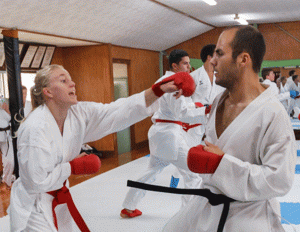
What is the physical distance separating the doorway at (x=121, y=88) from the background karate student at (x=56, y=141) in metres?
5.13

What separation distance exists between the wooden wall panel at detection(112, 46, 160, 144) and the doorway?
13 centimetres

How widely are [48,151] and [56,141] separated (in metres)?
0.11

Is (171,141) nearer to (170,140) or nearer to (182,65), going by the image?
(170,140)

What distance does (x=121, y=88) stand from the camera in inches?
297

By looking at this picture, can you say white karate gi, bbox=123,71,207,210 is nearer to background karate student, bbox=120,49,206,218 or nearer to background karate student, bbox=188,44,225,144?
background karate student, bbox=120,49,206,218

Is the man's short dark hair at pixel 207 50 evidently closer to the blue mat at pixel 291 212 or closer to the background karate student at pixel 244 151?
the blue mat at pixel 291 212

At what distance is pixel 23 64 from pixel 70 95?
4.08m

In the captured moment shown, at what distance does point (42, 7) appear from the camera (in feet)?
14.4

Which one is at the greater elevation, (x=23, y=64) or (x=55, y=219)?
(x=23, y=64)

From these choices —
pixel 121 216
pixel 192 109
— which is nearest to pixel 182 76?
pixel 192 109

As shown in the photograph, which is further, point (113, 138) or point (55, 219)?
point (113, 138)

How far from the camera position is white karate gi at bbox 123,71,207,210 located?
3.36m

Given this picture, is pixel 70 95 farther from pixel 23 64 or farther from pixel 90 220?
pixel 23 64

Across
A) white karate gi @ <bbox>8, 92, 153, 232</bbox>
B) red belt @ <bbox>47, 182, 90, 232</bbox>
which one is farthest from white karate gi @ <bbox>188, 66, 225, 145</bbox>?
red belt @ <bbox>47, 182, 90, 232</bbox>
